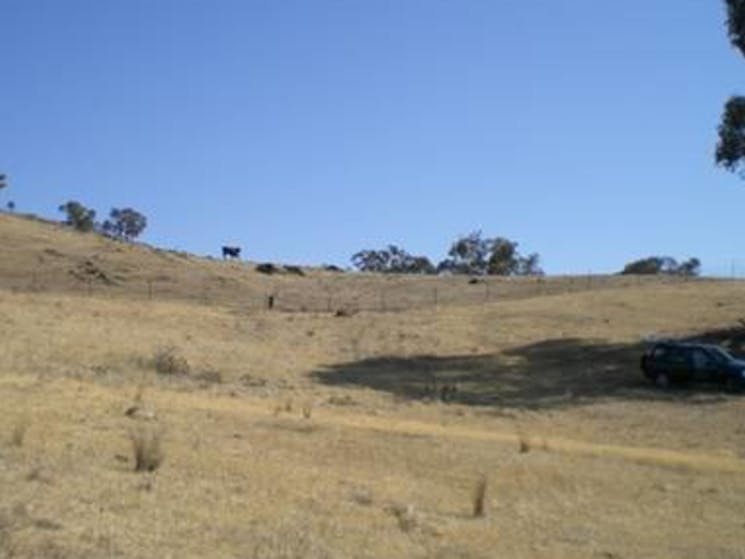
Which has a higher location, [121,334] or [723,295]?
[723,295]

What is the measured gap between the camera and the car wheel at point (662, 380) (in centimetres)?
4550

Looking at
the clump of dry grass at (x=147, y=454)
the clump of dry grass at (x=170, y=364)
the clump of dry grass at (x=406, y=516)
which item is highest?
the clump of dry grass at (x=170, y=364)

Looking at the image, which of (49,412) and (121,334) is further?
(121,334)

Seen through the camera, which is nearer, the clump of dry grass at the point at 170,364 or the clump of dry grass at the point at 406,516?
the clump of dry grass at the point at 406,516

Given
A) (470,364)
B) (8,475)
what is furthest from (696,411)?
(8,475)

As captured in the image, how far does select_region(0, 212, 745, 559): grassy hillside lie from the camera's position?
14.4 m

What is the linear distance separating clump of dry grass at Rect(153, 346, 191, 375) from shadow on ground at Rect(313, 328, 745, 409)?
15.1 feet

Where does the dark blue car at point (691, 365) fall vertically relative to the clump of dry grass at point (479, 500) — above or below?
above

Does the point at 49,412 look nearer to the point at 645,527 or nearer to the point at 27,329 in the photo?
the point at 645,527

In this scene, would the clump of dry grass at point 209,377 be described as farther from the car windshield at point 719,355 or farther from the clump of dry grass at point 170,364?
the car windshield at point 719,355

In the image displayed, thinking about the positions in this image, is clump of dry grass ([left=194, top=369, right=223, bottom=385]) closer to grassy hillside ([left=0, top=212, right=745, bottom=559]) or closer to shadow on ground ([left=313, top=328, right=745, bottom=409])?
grassy hillside ([left=0, top=212, right=745, bottom=559])

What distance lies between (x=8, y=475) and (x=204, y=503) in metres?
2.32

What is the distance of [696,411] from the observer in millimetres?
38656

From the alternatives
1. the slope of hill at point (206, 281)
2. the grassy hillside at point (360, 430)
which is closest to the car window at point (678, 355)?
the grassy hillside at point (360, 430)
